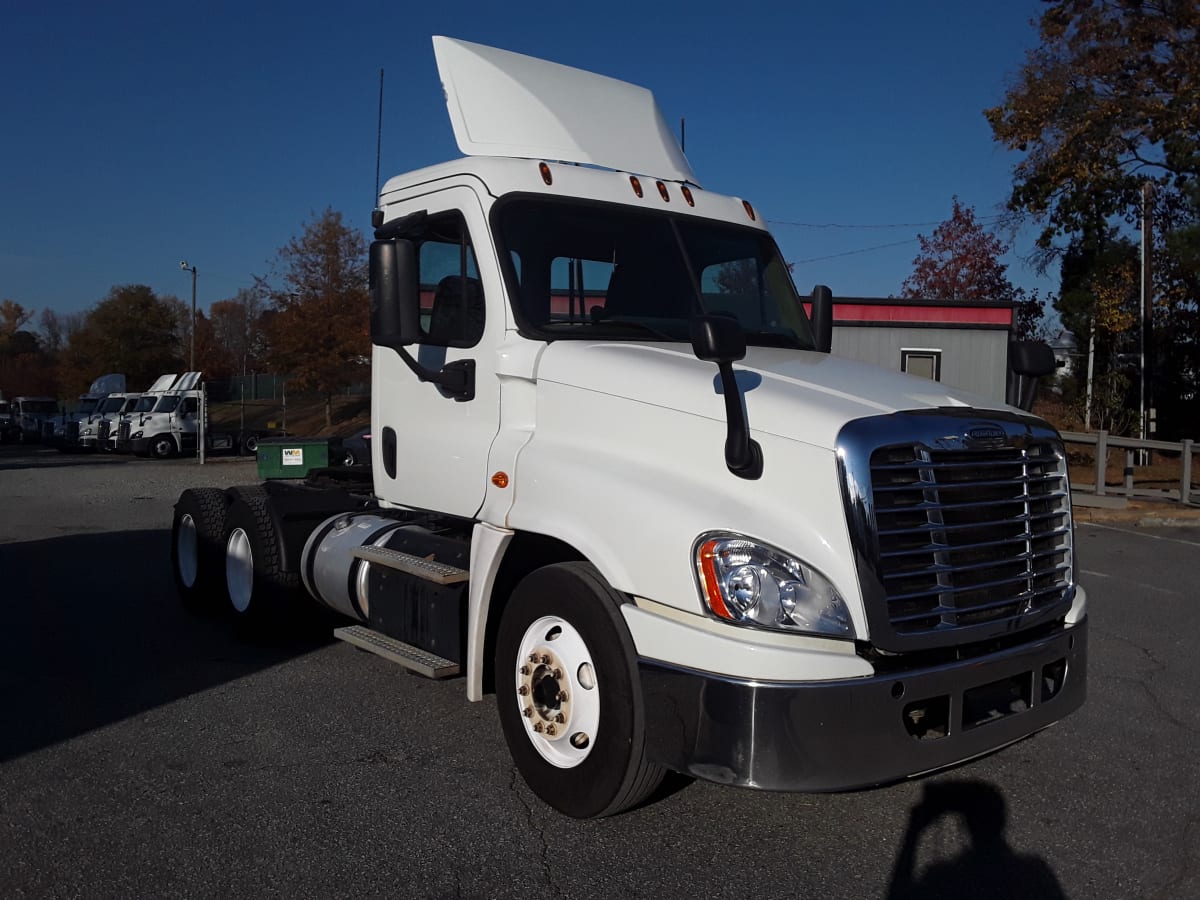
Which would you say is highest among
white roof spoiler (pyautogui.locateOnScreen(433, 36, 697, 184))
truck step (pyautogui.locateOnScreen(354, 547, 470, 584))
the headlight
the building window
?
white roof spoiler (pyautogui.locateOnScreen(433, 36, 697, 184))

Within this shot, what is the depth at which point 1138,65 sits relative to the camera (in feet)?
77.0

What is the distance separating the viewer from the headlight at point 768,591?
11.2 ft

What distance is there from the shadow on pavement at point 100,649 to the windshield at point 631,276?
3077mm

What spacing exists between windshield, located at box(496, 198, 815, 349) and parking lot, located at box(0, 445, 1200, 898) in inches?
81.0

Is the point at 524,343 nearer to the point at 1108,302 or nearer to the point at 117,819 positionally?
the point at 117,819

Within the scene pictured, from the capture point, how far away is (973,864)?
3.84 meters

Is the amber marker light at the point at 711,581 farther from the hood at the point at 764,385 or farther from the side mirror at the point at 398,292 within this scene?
the side mirror at the point at 398,292

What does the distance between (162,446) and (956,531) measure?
3032cm

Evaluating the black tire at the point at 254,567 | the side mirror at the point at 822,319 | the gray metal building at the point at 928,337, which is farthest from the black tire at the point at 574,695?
the gray metal building at the point at 928,337

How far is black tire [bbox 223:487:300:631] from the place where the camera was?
6.54 metres

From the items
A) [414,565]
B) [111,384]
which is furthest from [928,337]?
[111,384]

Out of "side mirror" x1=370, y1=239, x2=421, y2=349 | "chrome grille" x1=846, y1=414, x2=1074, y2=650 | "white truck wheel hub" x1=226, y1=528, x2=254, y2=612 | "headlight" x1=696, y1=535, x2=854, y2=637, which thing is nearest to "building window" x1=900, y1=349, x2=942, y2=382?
"white truck wheel hub" x1=226, y1=528, x2=254, y2=612

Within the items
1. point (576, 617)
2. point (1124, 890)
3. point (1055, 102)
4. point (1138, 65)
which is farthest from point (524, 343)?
point (1138, 65)

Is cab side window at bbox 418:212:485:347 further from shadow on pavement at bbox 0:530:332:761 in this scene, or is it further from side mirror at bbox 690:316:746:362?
shadow on pavement at bbox 0:530:332:761
